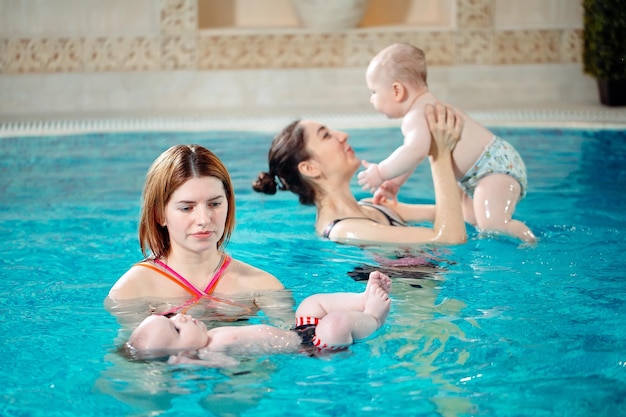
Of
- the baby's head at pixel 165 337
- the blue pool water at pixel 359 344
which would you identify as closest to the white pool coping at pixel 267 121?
the blue pool water at pixel 359 344

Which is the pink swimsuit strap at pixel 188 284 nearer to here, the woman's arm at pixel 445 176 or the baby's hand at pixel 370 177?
the baby's hand at pixel 370 177

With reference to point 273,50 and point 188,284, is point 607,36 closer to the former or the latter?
point 273,50

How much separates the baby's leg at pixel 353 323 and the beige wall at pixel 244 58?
6.87 metres

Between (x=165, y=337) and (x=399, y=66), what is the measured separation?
2114mm

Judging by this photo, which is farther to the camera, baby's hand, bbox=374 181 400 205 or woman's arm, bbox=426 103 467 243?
baby's hand, bbox=374 181 400 205

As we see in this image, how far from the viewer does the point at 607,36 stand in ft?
30.9

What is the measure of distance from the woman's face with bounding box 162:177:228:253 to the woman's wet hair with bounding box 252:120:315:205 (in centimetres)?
127

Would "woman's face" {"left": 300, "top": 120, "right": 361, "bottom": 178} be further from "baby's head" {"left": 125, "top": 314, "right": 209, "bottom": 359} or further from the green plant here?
the green plant

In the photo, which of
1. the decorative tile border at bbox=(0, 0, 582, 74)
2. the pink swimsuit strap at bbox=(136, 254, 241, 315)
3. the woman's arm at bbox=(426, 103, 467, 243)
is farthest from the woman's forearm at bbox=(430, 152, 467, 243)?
the decorative tile border at bbox=(0, 0, 582, 74)

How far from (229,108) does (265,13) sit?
1.65 metres

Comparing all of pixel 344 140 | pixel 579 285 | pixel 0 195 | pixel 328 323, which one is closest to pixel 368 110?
pixel 0 195

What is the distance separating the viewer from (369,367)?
9.53 ft

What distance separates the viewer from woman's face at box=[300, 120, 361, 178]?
14.2 ft

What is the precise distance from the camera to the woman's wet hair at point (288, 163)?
4348 mm
